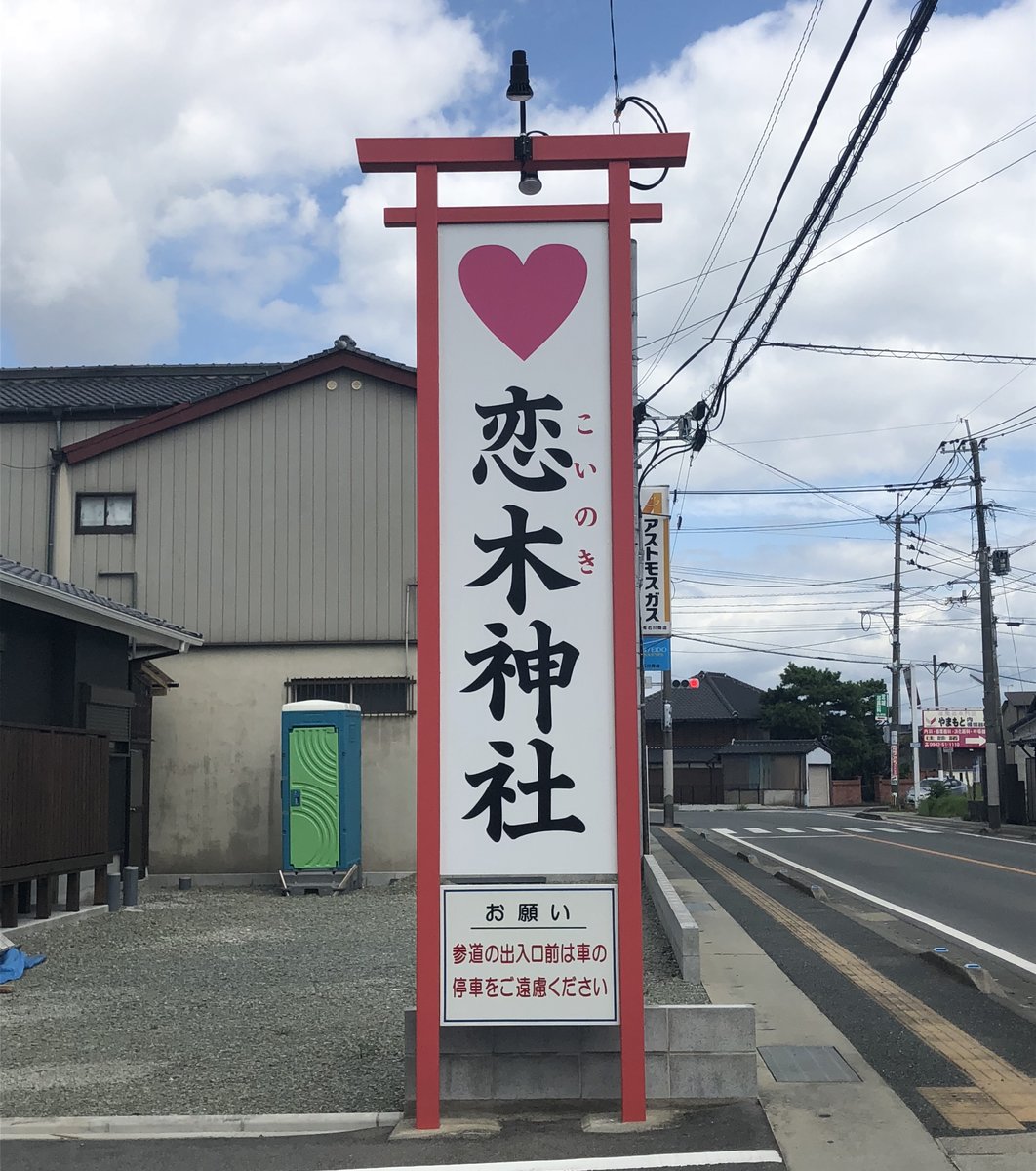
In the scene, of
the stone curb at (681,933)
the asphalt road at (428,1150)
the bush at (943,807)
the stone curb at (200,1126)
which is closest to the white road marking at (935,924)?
the stone curb at (681,933)

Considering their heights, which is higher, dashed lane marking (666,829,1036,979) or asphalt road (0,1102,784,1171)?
asphalt road (0,1102,784,1171)

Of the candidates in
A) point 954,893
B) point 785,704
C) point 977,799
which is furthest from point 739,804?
point 954,893

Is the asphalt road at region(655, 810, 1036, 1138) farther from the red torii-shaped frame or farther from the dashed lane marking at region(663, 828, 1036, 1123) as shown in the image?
the red torii-shaped frame

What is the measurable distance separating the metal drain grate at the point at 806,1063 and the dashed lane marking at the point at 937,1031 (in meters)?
0.64

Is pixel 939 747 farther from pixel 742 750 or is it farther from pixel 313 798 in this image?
pixel 313 798

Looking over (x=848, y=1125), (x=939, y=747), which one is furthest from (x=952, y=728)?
(x=848, y=1125)

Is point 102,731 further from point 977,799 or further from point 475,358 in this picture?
point 977,799

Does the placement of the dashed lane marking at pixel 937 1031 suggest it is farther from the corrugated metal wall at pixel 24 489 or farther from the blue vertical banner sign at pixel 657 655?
the corrugated metal wall at pixel 24 489

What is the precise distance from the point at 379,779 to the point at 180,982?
7.30 meters

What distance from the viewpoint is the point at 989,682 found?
35031 millimetres

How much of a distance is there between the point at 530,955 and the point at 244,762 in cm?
1222

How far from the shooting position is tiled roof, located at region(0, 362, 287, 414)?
21.0m

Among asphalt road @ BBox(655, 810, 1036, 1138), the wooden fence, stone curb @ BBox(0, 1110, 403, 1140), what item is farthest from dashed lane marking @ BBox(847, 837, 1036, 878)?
stone curb @ BBox(0, 1110, 403, 1140)

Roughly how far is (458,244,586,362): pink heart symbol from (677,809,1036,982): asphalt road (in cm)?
711
